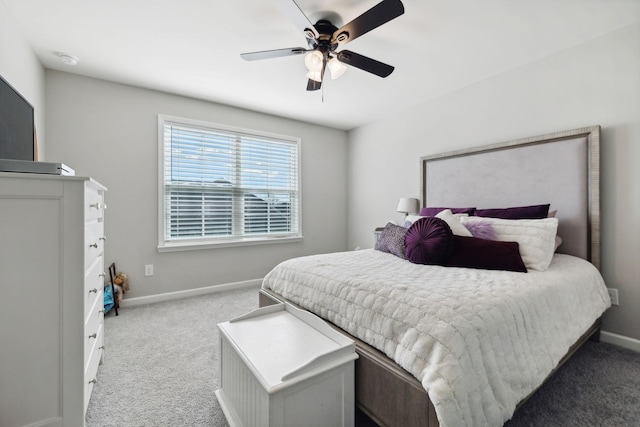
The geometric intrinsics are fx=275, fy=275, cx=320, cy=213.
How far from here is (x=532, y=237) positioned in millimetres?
1921

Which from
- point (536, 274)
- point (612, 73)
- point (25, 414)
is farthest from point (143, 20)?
point (612, 73)

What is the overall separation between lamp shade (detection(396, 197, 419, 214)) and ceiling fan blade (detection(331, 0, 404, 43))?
6.80 ft

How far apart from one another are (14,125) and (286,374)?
1.86 meters

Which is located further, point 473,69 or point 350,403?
point 473,69

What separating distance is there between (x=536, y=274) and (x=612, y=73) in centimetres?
179

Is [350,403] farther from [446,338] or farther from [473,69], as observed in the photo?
[473,69]

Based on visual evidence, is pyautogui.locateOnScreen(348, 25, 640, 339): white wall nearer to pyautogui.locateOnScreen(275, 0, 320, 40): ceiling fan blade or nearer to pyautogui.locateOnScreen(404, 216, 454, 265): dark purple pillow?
pyautogui.locateOnScreen(404, 216, 454, 265): dark purple pillow

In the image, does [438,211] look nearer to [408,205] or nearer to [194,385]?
[408,205]

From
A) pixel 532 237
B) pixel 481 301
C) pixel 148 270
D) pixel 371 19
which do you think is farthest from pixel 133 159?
pixel 532 237

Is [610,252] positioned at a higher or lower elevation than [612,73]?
lower

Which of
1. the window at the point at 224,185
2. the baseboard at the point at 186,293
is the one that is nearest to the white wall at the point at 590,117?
the window at the point at 224,185

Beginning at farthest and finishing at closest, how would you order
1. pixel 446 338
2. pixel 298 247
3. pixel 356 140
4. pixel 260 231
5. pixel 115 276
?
pixel 356 140 → pixel 298 247 → pixel 260 231 → pixel 115 276 → pixel 446 338

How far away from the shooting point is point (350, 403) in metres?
1.18

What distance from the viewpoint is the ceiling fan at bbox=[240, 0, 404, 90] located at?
1.54 meters
